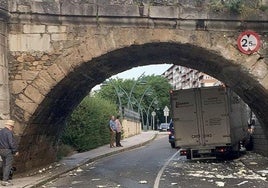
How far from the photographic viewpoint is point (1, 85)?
41.0 ft

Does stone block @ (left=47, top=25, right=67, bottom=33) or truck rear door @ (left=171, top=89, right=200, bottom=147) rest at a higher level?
stone block @ (left=47, top=25, right=67, bottom=33)

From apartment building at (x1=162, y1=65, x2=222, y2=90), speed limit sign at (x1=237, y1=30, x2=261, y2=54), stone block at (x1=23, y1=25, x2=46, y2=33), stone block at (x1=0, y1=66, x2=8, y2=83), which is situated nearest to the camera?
stone block at (x1=0, y1=66, x2=8, y2=83)

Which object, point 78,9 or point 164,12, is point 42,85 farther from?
point 164,12

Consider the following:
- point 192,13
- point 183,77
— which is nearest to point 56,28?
point 192,13

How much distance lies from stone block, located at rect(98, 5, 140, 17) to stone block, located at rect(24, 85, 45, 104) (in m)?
2.65

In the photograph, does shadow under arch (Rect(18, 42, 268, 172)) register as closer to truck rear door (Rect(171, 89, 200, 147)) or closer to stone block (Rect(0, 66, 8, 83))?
stone block (Rect(0, 66, 8, 83))

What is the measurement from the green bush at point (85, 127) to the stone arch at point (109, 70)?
634cm

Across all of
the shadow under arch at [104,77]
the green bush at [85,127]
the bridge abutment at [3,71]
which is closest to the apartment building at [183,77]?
the green bush at [85,127]

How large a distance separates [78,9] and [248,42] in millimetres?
4638

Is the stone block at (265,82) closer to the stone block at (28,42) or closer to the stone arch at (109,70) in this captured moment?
the stone arch at (109,70)

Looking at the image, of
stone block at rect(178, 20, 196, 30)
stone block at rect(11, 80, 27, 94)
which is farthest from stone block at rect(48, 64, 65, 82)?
stone block at rect(178, 20, 196, 30)

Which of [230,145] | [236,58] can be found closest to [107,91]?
[230,145]

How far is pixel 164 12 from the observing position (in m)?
12.8

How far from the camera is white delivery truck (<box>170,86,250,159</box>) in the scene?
17.7 metres
